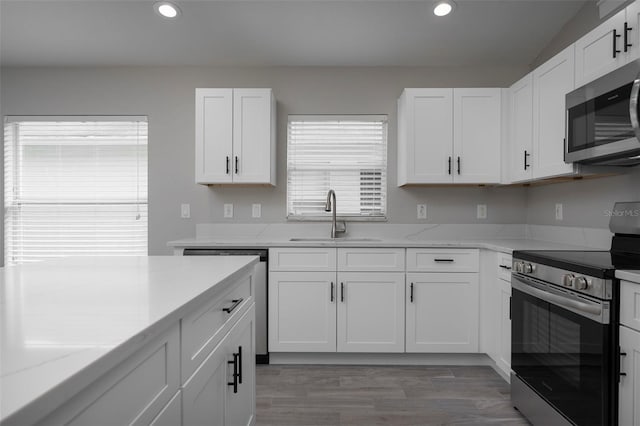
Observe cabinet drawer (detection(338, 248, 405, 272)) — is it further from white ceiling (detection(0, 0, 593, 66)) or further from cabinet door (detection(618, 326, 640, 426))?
white ceiling (detection(0, 0, 593, 66))

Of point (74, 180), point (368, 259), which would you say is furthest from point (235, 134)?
point (74, 180)

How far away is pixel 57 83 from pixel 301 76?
2.30 m

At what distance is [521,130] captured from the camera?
9.11 feet

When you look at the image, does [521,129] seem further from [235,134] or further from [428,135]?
[235,134]

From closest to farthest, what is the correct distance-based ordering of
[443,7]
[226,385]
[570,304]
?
1. [226,385]
2. [570,304]
3. [443,7]

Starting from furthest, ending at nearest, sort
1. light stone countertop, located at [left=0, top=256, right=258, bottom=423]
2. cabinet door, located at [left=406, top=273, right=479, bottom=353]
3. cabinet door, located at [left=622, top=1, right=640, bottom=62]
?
cabinet door, located at [left=406, top=273, right=479, bottom=353] → cabinet door, located at [left=622, top=1, right=640, bottom=62] → light stone countertop, located at [left=0, top=256, right=258, bottom=423]

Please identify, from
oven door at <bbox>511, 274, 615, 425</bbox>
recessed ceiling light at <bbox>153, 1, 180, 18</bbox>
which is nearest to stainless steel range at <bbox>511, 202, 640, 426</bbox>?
oven door at <bbox>511, 274, 615, 425</bbox>

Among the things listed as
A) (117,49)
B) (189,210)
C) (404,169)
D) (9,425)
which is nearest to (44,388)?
(9,425)

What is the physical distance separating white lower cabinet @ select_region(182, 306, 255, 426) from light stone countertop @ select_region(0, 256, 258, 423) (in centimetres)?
23

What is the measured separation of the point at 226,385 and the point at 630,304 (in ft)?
5.13

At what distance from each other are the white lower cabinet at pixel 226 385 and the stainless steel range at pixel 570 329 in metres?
1.46

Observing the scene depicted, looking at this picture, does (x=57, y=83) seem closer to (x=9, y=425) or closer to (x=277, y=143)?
(x=277, y=143)

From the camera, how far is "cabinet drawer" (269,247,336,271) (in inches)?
110

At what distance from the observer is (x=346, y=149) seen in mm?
3414
